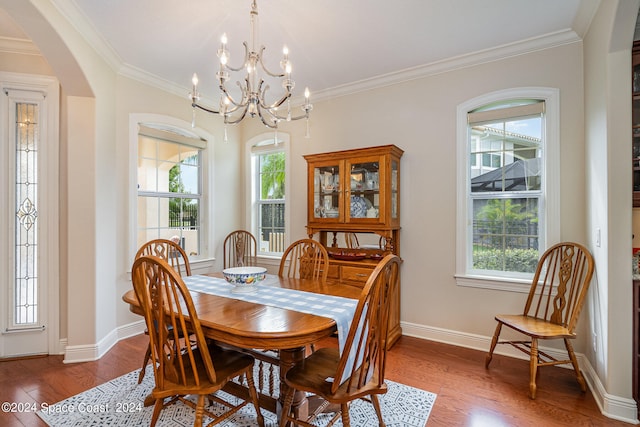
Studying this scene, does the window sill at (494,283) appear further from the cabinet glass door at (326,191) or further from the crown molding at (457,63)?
the crown molding at (457,63)

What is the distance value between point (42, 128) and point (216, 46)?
5.62 feet

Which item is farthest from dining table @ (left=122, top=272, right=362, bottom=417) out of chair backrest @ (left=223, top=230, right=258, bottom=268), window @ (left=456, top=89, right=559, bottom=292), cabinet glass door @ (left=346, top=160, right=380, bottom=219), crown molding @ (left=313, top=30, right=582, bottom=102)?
crown molding @ (left=313, top=30, right=582, bottom=102)

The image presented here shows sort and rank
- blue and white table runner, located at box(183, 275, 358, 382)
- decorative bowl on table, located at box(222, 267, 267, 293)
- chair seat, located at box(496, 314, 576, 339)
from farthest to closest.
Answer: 1. chair seat, located at box(496, 314, 576, 339)
2. decorative bowl on table, located at box(222, 267, 267, 293)
3. blue and white table runner, located at box(183, 275, 358, 382)

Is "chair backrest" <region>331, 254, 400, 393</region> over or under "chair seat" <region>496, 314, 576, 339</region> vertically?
over

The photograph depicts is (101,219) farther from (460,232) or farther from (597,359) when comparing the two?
(597,359)

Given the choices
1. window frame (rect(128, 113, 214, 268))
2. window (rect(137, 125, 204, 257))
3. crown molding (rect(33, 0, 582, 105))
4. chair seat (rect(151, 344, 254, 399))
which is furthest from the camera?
window (rect(137, 125, 204, 257))

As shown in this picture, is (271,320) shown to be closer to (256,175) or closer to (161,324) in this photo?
(161,324)

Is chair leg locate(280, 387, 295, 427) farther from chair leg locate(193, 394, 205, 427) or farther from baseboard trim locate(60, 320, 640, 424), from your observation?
baseboard trim locate(60, 320, 640, 424)

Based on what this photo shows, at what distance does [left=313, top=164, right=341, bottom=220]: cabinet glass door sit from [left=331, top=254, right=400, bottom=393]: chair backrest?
1802 mm

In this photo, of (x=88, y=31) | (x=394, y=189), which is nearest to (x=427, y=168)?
(x=394, y=189)

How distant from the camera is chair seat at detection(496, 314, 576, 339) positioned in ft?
7.17

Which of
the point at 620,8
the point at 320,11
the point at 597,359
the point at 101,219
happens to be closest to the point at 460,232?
the point at 597,359

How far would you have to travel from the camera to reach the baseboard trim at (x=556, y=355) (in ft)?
6.30

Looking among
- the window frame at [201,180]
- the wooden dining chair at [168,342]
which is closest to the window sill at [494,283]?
the wooden dining chair at [168,342]
